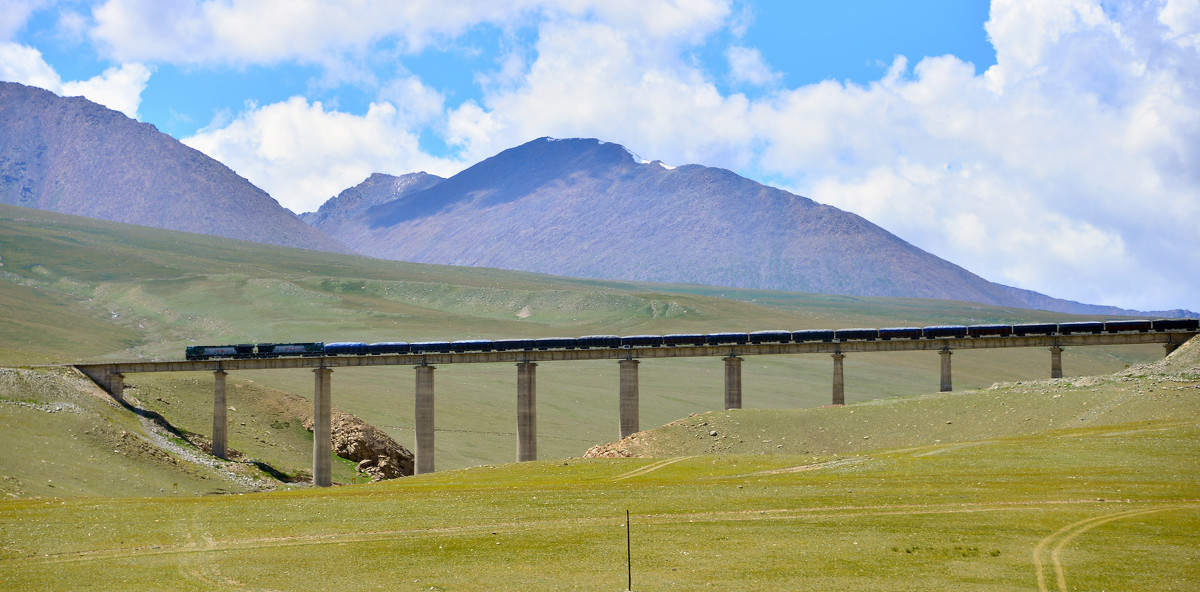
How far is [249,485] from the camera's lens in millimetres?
89500

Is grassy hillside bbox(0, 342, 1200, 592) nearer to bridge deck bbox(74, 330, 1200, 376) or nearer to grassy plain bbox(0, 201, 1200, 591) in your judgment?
grassy plain bbox(0, 201, 1200, 591)

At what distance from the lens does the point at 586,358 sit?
106 meters

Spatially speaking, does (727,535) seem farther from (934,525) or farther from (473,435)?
(473,435)

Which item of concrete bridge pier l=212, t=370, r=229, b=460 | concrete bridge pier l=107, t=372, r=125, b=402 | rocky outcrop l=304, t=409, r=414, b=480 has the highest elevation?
concrete bridge pier l=107, t=372, r=125, b=402

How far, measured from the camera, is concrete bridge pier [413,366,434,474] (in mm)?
106000

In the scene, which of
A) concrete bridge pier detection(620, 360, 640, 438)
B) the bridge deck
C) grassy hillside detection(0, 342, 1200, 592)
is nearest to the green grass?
grassy hillside detection(0, 342, 1200, 592)

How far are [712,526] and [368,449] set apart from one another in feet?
232

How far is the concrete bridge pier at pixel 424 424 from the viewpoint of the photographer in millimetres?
106000

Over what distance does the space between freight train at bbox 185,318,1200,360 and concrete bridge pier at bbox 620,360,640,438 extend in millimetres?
3908

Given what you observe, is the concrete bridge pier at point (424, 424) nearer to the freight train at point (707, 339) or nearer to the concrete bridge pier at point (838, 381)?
the freight train at point (707, 339)

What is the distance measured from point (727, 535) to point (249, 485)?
55318 millimetres

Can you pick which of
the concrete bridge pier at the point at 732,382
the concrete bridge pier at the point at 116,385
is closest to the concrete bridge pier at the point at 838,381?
the concrete bridge pier at the point at 732,382

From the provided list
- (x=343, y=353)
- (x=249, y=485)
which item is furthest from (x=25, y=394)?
(x=343, y=353)

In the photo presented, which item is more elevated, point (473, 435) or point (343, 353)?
point (343, 353)
